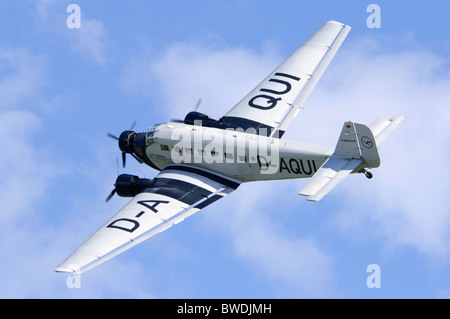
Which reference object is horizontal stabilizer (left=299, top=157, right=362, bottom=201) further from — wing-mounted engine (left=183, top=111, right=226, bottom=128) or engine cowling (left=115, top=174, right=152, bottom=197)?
engine cowling (left=115, top=174, right=152, bottom=197)

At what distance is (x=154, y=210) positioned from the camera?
4525cm

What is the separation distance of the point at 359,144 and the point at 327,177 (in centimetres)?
272

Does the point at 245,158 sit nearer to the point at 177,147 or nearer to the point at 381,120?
the point at 177,147

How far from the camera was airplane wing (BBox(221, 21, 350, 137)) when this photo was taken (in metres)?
52.0

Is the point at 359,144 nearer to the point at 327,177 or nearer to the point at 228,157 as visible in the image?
the point at 327,177

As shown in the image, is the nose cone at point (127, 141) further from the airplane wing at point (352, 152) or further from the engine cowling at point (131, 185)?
the airplane wing at point (352, 152)

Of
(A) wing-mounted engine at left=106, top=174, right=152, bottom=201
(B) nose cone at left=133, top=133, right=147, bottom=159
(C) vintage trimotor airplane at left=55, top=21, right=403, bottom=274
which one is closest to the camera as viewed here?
(C) vintage trimotor airplane at left=55, top=21, right=403, bottom=274

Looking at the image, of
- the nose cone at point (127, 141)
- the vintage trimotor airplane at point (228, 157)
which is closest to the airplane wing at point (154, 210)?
the vintage trimotor airplane at point (228, 157)

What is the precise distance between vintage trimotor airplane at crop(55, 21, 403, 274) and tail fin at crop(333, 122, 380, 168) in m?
0.05

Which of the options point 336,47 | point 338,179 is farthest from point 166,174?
point 336,47

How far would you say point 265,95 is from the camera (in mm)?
53875

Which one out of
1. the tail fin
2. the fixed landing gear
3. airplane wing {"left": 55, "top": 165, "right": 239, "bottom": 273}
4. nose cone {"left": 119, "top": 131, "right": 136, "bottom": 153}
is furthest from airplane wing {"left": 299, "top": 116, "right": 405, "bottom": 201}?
nose cone {"left": 119, "top": 131, "right": 136, "bottom": 153}

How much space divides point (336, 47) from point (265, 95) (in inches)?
257

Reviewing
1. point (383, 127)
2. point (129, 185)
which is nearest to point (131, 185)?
point (129, 185)
